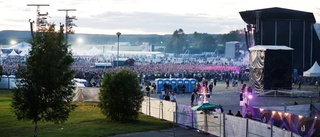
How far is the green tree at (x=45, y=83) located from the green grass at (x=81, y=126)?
3113 mm

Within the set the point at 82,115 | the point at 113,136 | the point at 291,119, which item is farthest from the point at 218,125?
the point at 82,115

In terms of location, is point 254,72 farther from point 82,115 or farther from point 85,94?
point 82,115

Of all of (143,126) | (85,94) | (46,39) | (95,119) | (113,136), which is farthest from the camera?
(85,94)

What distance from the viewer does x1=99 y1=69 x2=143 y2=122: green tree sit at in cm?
3192

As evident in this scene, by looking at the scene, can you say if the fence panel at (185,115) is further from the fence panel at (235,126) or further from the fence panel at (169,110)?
the fence panel at (235,126)

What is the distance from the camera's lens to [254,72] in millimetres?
54969

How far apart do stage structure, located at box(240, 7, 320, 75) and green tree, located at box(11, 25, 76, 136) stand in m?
49.4

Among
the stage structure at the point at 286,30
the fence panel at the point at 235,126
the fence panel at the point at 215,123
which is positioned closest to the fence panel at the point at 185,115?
the fence panel at the point at 215,123

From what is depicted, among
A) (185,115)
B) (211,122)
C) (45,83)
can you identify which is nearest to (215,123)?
(211,122)

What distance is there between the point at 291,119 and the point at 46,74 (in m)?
10.5

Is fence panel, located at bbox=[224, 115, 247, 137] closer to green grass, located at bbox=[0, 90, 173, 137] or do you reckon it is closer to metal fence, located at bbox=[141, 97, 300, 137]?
metal fence, located at bbox=[141, 97, 300, 137]

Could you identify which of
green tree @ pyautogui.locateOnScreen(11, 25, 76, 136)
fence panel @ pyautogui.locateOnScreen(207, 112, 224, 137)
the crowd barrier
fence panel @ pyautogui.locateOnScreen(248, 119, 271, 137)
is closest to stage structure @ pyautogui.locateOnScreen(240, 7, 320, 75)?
the crowd barrier

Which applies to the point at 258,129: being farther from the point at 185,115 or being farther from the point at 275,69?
→ the point at 275,69

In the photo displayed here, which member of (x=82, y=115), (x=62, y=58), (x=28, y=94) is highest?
(x=62, y=58)
